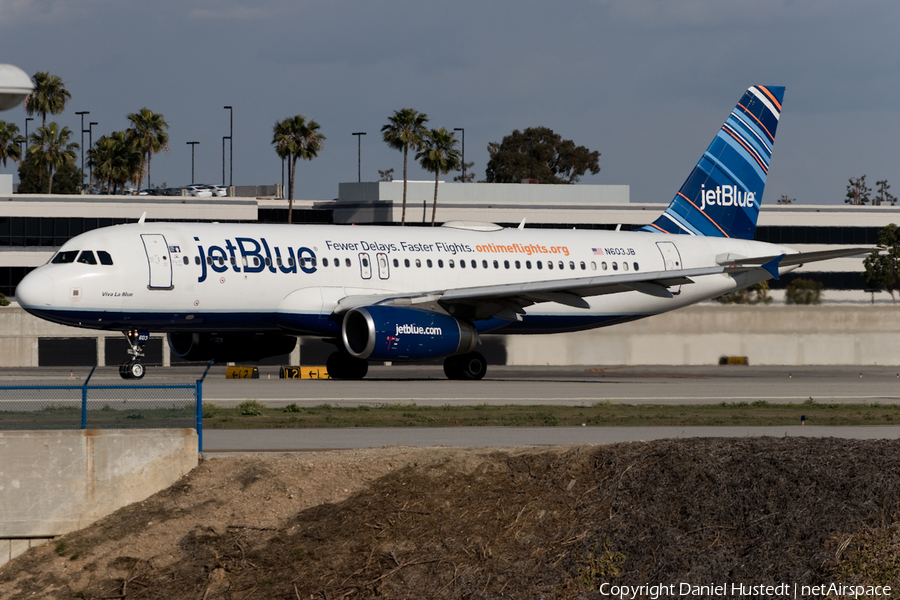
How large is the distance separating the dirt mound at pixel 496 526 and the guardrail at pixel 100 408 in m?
0.98

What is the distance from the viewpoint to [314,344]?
153 feet

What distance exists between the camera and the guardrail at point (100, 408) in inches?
613

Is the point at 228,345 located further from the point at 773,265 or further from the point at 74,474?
the point at 74,474

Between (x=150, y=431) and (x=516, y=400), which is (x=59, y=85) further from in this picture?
(x=150, y=431)

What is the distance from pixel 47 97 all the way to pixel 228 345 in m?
84.7

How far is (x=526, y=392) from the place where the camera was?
100.0 ft

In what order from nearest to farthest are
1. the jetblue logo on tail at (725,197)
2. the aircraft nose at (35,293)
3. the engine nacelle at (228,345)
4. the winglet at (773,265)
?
1. the aircraft nose at (35,293)
2. the engine nacelle at (228,345)
3. the winglet at (773,265)
4. the jetblue logo on tail at (725,197)

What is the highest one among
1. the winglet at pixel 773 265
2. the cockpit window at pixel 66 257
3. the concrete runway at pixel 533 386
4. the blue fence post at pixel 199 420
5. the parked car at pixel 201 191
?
the parked car at pixel 201 191

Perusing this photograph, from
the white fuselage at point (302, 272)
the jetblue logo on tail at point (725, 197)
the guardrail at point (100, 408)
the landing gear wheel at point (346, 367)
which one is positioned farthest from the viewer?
the jetblue logo on tail at point (725, 197)

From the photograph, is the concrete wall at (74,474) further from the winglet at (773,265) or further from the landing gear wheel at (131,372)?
the winglet at (773,265)

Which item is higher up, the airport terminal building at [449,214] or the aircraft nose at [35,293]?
the airport terminal building at [449,214]

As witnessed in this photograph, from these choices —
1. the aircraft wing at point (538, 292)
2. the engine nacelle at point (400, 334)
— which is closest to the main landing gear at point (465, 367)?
the aircraft wing at point (538, 292)

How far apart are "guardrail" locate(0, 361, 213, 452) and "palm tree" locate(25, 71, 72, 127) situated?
99210mm

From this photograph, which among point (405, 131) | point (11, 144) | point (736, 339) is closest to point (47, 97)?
point (11, 144)
